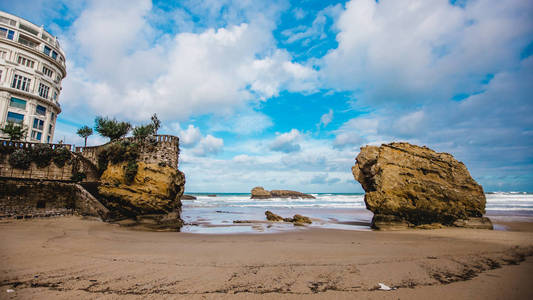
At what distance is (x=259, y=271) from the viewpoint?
5777mm

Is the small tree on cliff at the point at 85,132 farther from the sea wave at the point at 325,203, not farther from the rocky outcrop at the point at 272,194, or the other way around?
the rocky outcrop at the point at 272,194

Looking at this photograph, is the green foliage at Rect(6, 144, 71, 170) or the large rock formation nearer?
the large rock formation

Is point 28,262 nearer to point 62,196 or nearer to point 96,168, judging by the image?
point 62,196

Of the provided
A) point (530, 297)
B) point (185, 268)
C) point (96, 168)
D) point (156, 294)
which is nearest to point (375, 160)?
point (530, 297)

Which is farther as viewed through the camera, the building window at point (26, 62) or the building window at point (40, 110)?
the building window at point (40, 110)

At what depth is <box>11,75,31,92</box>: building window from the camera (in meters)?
32.5

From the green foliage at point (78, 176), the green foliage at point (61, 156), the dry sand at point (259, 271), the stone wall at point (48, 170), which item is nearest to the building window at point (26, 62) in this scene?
the stone wall at point (48, 170)

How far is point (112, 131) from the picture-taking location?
19594 mm

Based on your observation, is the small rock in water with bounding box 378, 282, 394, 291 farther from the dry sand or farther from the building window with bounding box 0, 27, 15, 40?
the building window with bounding box 0, 27, 15, 40

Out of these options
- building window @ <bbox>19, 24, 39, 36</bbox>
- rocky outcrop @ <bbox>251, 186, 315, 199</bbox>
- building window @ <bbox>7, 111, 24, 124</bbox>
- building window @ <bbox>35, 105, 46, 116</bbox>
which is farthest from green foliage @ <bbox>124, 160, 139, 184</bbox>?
rocky outcrop @ <bbox>251, 186, 315, 199</bbox>

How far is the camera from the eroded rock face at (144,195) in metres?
16.3

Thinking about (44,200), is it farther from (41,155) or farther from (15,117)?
(15,117)

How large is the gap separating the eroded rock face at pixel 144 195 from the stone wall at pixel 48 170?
2361 millimetres

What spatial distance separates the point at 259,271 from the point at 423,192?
14.5m
